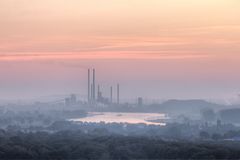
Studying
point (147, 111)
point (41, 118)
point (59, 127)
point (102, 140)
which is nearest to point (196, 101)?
point (147, 111)

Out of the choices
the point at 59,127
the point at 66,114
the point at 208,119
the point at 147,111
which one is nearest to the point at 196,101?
the point at 147,111

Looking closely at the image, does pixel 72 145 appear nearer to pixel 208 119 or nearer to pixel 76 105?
pixel 208 119

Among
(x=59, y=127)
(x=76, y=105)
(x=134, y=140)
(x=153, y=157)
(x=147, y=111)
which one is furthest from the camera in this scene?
(x=76, y=105)

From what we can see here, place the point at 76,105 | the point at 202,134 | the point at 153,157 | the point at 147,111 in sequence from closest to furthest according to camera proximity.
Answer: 1. the point at 153,157
2. the point at 202,134
3. the point at 147,111
4. the point at 76,105

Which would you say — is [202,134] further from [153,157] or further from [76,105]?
[76,105]

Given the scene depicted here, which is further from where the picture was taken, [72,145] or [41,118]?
[41,118]

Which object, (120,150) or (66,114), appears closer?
(120,150)

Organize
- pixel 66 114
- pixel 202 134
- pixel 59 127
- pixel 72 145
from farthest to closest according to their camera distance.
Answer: pixel 66 114 < pixel 59 127 < pixel 202 134 < pixel 72 145

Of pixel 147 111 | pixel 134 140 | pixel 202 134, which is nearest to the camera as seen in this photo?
A: pixel 134 140
